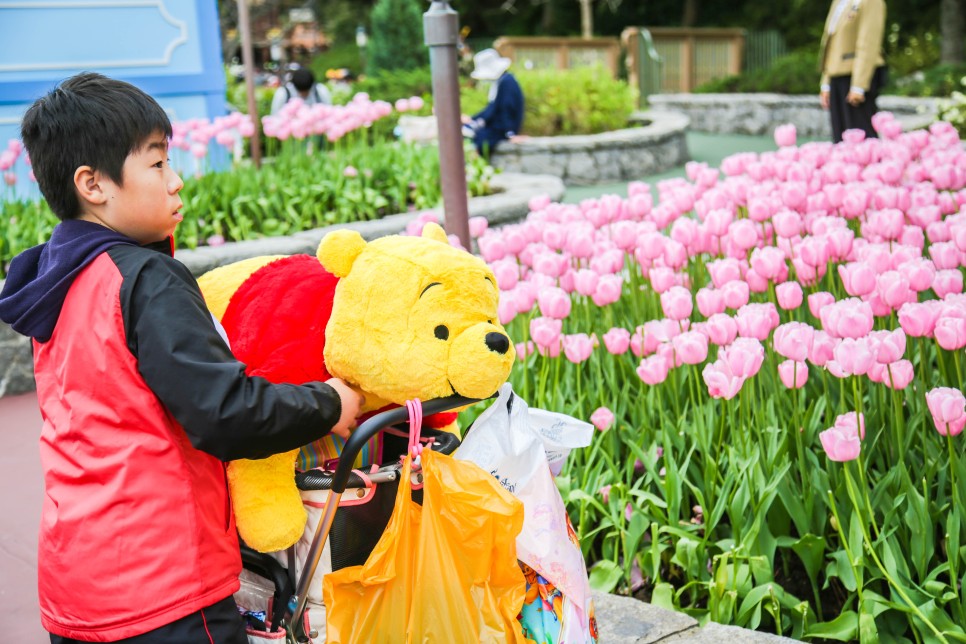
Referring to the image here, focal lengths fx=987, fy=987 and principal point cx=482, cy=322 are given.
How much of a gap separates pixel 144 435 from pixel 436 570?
0.50 metres

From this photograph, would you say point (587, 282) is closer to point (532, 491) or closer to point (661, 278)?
point (661, 278)

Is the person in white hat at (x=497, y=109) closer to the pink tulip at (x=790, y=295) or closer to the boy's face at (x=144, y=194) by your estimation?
the pink tulip at (x=790, y=295)

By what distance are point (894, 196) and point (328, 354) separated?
8.51ft

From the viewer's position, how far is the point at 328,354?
1625 mm

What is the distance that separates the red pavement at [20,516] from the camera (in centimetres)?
258

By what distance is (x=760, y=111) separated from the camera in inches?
610

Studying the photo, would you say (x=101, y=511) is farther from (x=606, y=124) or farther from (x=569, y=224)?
(x=606, y=124)

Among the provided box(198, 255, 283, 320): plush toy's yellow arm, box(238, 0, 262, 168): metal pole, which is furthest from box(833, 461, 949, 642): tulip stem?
box(238, 0, 262, 168): metal pole

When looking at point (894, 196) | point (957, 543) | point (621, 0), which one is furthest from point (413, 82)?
point (621, 0)

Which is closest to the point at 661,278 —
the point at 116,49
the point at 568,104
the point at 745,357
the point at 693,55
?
the point at 745,357

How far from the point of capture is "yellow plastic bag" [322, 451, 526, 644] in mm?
1563

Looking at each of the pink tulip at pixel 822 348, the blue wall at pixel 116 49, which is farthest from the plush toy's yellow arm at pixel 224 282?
the blue wall at pixel 116 49

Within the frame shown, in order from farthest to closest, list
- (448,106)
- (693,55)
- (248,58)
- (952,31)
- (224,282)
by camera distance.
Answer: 1. (693,55)
2. (952,31)
3. (248,58)
4. (448,106)
5. (224,282)

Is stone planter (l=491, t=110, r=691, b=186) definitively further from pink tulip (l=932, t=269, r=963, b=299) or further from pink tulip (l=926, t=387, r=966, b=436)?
pink tulip (l=926, t=387, r=966, b=436)
